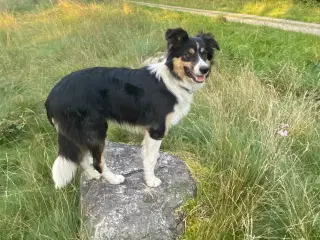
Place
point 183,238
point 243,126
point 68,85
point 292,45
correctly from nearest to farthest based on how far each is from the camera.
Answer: point 183,238, point 68,85, point 243,126, point 292,45

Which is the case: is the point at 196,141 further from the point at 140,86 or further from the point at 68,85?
the point at 68,85

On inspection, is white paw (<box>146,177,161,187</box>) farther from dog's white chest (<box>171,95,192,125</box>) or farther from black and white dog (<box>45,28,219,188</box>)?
dog's white chest (<box>171,95,192,125</box>)

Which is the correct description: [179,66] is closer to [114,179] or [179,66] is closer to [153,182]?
[153,182]

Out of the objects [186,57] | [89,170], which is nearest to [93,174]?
[89,170]

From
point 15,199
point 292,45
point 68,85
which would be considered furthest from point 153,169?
point 292,45

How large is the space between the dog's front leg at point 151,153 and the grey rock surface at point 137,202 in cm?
7

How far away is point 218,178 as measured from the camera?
3209 millimetres

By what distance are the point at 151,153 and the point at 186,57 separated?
2.75 feet

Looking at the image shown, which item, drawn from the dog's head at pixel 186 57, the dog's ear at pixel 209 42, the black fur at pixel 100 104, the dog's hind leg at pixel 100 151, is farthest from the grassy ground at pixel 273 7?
the dog's hind leg at pixel 100 151

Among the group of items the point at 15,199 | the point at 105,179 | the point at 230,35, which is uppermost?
the point at 105,179

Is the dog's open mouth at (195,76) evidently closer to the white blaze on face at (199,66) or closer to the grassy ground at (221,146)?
the white blaze on face at (199,66)

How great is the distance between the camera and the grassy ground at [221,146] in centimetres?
288

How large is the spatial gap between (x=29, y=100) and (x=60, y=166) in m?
2.64

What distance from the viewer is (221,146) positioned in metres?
3.50
